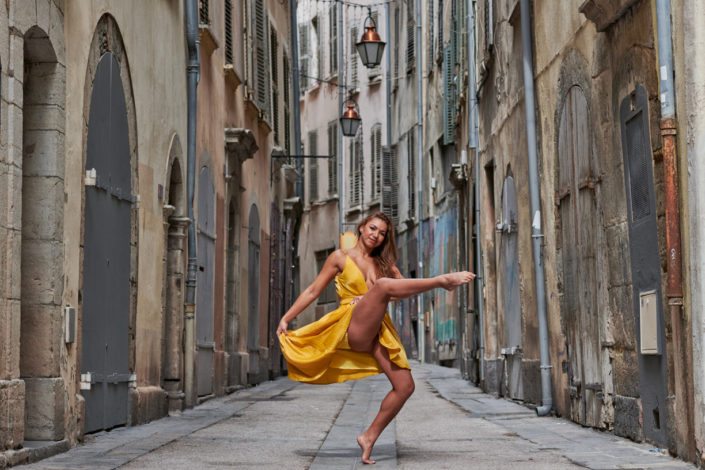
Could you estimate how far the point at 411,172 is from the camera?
3256 centimetres

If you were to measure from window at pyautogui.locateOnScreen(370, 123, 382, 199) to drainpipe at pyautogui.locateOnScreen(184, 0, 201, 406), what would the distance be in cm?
2206

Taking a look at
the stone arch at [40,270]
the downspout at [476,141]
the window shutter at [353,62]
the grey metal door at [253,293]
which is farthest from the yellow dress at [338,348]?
the window shutter at [353,62]

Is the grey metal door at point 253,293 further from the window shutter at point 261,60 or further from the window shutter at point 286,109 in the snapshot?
the window shutter at point 286,109

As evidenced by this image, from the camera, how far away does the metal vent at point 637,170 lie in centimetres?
849

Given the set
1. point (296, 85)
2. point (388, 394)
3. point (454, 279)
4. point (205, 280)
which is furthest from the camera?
point (296, 85)

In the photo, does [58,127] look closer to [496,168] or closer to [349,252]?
[349,252]

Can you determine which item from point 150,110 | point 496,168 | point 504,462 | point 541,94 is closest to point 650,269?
point 504,462

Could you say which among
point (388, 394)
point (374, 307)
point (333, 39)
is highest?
point (333, 39)

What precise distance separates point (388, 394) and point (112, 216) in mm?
3663

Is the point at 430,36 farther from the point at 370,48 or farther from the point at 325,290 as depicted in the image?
the point at 325,290

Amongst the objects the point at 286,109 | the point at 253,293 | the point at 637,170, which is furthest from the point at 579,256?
the point at 286,109

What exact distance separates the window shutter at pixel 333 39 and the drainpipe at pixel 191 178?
2476 centimetres

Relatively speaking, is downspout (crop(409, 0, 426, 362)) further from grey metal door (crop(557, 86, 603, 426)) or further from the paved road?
grey metal door (crop(557, 86, 603, 426))

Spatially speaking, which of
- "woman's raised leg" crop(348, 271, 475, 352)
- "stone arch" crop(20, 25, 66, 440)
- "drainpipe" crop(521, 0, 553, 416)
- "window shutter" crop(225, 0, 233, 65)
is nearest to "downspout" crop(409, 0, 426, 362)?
"window shutter" crop(225, 0, 233, 65)
